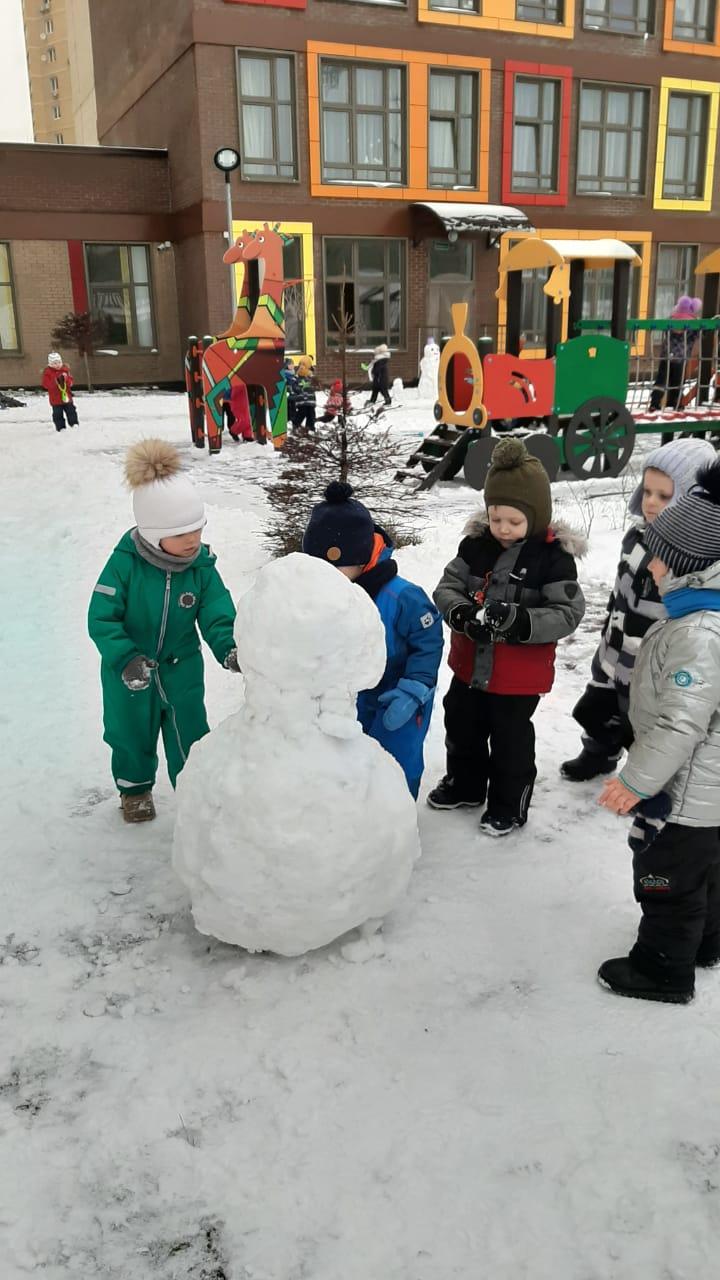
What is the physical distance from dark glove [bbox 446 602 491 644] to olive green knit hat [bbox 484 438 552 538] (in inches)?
14.2

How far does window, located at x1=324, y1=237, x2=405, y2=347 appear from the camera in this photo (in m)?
20.5

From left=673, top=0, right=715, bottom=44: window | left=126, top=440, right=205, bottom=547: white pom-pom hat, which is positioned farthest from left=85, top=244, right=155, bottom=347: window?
left=126, top=440, right=205, bottom=547: white pom-pom hat

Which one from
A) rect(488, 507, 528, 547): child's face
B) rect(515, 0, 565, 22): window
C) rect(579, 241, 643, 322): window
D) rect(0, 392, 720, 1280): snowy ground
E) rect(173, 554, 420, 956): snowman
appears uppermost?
→ rect(515, 0, 565, 22): window

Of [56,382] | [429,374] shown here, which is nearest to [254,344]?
[56,382]

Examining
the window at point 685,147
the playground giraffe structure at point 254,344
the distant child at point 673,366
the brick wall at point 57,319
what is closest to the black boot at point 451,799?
the playground giraffe structure at point 254,344

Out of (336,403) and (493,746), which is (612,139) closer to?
(336,403)

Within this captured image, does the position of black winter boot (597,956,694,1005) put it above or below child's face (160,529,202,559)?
below

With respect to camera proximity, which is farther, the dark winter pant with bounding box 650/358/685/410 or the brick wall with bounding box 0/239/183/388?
the brick wall with bounding box 0/239/183/388

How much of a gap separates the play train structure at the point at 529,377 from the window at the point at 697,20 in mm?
15257

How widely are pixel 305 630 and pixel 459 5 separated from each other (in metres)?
23.0

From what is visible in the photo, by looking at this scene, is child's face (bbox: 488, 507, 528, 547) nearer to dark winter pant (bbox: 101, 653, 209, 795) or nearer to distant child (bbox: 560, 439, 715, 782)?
distant child (bbox: 560, 439, 715, 782)

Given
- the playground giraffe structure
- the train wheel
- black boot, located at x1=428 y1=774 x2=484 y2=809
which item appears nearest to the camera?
black boot, located at x1=428 y1=774 x2=484 y2=809

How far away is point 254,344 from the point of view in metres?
11.6

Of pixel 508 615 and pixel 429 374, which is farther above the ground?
pixel 429 374
